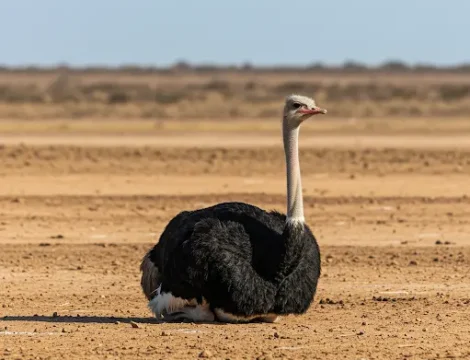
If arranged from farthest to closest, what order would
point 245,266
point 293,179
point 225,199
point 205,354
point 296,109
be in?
point 225,199
point 296,109
point 293,179
point 245,266
point 205,354

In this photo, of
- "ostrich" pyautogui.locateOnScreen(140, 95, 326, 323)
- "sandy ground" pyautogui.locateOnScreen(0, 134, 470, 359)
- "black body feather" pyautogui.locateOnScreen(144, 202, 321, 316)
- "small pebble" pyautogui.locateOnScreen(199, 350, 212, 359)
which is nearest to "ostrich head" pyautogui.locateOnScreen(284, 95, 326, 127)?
"ostrich" pyautogui.locateOnScreen(140, 95, 326, 323)

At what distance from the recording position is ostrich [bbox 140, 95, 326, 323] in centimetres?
1033

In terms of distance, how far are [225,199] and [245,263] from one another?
895cm

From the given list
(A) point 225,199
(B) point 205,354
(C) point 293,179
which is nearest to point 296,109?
(C) point 293,179

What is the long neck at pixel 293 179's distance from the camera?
10.4 meters

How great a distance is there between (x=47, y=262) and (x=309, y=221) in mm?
4169

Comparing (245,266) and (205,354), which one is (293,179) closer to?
(245,266)

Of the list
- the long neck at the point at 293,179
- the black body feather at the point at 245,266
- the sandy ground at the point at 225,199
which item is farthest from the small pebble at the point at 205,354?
the long neck at the point at 293,179

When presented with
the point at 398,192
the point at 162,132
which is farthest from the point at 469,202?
the point at 162,132

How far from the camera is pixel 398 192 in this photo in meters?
20.3

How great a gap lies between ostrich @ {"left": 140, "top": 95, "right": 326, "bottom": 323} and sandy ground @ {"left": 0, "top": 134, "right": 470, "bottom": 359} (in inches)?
5.7

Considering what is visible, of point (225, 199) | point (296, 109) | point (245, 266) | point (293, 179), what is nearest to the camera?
point (245, 266)

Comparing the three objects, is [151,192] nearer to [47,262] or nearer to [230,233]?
[47,262]

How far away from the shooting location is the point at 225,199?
19.3 m
